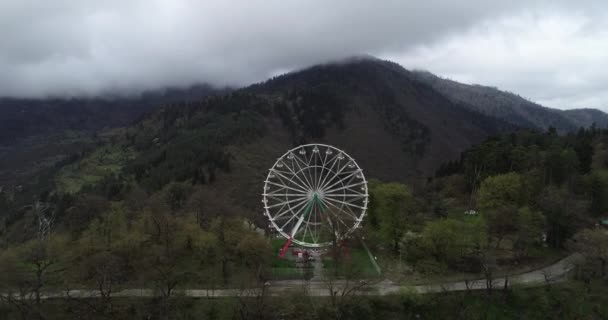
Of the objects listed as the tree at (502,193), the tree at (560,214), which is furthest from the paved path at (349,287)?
the tree at (502,193)

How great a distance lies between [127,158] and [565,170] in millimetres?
180996

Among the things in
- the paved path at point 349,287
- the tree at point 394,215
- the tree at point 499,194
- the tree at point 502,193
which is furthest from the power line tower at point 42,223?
the tree at point 502,193

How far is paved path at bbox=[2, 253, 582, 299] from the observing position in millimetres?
47031

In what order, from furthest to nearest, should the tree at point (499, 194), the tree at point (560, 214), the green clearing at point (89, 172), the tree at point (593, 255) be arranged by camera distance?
the green clearing at point (89, 172) < the tree at point (499, 194) < the tree at point (560, 214) < the tree at point (593, 255)

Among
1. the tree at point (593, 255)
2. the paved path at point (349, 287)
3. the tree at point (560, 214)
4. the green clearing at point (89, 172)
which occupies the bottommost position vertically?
the paved path at point (349, 287)

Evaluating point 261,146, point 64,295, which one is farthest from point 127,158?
point 64,295

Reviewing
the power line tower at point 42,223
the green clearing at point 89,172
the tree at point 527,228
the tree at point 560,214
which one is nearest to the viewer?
the power line tower at point 42,223

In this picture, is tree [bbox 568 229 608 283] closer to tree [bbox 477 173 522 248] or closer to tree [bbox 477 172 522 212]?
tree [bbox 477 173 522 248]

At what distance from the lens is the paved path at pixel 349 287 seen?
47031 mm

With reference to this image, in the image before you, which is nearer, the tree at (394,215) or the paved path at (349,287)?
the paved path at (349,287)

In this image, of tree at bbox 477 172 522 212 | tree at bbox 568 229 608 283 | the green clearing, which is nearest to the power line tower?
tree at bbox 477 172 522 212

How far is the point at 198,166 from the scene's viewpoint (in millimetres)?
125312

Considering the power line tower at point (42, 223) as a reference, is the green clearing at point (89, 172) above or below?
above

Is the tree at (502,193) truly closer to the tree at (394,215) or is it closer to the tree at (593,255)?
the tree at (593,255)
